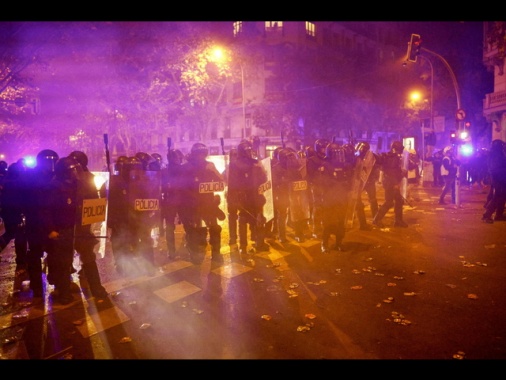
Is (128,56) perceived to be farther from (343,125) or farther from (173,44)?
(343,125)

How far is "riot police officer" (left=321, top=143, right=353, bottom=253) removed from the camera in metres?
7.22

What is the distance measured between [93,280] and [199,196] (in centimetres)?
241

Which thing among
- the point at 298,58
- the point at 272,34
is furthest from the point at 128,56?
the point at 272,34

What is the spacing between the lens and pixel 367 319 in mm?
4465

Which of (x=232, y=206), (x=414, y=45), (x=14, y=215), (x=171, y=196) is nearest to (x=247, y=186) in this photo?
(x=232, y=206)

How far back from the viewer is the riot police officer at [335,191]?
722cm

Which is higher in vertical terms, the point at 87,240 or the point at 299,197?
the point at 299,197

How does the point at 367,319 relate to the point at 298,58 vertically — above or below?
below

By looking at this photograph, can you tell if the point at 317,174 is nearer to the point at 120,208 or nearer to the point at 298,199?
the point at 298,199

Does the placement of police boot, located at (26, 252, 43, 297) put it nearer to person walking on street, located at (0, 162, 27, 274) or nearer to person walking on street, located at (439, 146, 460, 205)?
person walking on street, located at (0, 162, 27, 274)

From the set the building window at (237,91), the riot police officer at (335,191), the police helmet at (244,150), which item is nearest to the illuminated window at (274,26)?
the building window at (237,91)

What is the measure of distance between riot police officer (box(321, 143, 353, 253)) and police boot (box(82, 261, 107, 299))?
4.37 m

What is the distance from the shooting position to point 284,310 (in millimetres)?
4781
